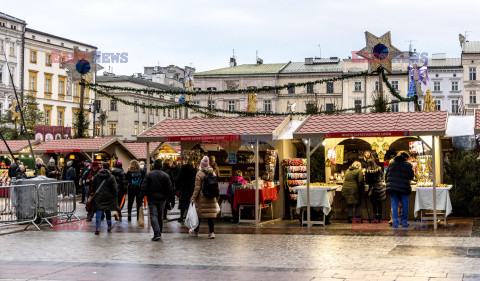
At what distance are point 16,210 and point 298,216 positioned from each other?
7266mm

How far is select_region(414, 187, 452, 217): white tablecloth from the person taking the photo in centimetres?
1589

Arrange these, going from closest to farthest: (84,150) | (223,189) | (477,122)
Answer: (477,122)
(223,189)
(84,150)

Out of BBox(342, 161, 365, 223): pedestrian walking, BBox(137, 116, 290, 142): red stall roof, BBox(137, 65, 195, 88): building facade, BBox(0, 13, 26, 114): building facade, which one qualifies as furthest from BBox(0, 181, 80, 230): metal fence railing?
BBox(137, 65, 195, 88): building facade

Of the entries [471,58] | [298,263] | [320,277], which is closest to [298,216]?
[298,263]

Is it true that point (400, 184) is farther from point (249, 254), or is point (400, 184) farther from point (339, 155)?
point (249, 254)

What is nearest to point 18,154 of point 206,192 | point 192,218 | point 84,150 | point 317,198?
point 84,150

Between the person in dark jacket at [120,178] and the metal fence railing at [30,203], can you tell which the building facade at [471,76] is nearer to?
the person in dark jacket at [120,178]

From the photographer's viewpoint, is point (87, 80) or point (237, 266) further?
point (87, 80)

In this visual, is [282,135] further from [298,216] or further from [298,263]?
[298,263]

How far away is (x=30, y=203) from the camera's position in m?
16.6

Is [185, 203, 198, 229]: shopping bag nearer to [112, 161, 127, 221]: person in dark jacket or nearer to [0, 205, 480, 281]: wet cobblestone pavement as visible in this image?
[0, 205, 480, 281]: wet cobblestone pavement

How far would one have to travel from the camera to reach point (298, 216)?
18.1m

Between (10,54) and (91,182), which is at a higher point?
(10,54)

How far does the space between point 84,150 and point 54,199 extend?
15499mm
